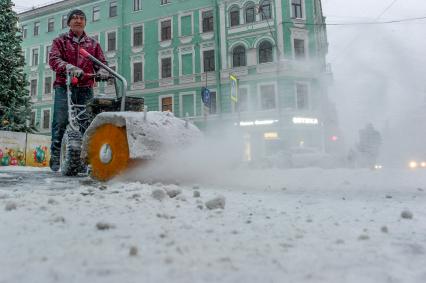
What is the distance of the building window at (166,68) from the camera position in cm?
2412

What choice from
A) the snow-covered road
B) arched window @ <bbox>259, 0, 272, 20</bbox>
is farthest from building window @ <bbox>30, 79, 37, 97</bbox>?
the snow-covered road

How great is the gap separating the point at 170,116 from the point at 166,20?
2262 centimetres

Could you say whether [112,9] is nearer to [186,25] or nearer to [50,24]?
[50,24]

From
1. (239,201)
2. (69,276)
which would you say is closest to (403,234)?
(239,201)

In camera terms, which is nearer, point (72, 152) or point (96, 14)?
point (72, 152)

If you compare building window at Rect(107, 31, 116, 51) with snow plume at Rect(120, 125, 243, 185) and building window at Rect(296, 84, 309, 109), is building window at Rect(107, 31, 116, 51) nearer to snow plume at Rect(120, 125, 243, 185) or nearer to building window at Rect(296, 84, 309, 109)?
building window at Rect(296, 84, 309, 109)

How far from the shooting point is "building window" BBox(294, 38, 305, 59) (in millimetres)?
21109

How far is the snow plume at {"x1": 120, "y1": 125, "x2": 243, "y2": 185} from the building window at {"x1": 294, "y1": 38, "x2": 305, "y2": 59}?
18.1 meters

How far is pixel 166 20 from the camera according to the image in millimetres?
24594

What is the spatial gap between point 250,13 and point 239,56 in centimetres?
283

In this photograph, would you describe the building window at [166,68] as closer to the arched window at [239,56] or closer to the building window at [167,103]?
the building window at [167,103]

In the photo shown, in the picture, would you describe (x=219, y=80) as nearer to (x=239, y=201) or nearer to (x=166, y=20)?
(x=166, y=20)

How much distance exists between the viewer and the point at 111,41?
1049 inches

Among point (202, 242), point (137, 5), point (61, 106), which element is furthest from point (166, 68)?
point (202, 242)
